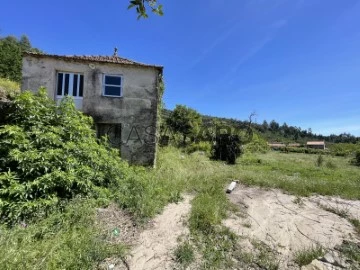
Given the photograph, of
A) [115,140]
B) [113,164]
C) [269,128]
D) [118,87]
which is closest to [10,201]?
[113,164]

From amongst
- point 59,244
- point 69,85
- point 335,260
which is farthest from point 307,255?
point 69,85

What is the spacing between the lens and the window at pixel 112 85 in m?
11.7

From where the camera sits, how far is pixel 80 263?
3.75 meters

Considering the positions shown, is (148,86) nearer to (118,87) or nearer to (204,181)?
(118,87)

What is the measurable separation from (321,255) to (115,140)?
376 inches

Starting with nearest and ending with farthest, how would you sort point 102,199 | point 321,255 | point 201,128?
1. point 321,255
2. point 102,199
3. point 201,128

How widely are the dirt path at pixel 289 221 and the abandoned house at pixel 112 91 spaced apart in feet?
18.2

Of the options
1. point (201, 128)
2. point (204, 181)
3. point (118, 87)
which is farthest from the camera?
point (201, 128)

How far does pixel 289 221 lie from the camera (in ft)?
20.0

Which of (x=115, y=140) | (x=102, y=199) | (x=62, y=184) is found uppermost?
(x=115, y=140)

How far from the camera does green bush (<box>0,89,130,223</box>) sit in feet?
15.9

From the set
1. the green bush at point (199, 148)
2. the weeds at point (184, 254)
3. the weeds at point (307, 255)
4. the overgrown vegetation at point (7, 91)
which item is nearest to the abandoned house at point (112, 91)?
the overgrown vegetation at point (7, 91)

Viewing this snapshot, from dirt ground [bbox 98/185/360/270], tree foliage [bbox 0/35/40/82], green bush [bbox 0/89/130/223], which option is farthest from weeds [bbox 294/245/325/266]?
tree foliage [bbox 0/35/40/82]

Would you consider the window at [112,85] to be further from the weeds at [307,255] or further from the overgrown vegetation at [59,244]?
the weeds at [307,255]
